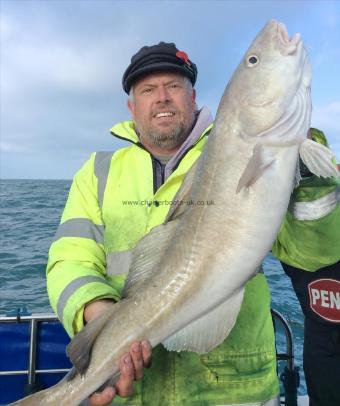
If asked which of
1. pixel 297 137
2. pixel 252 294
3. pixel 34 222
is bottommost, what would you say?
pixel 252 294

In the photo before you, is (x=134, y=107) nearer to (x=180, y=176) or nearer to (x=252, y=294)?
(x=180, y=176)

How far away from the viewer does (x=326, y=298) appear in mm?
3441

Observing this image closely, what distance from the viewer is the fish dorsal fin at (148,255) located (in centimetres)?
245

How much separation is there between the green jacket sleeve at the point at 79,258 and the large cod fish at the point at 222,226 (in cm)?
25

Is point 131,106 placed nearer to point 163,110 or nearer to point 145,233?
point 163,110

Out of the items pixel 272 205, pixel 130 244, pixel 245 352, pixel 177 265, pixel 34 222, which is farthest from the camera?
pixel 34 222

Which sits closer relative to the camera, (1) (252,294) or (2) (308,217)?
(2) (308,217)

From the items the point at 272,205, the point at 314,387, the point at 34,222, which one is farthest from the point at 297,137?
Answer: the point at 34,222

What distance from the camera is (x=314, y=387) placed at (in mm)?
3535

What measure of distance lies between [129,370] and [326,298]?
1862mm

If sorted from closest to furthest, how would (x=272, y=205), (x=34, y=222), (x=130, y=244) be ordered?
(x=272, y=205), (x=130, y=244), (x=34, y=222)

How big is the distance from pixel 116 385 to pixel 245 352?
85 cm

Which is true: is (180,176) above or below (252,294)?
above

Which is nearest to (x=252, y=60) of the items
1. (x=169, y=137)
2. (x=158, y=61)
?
(x=169, y=137)
